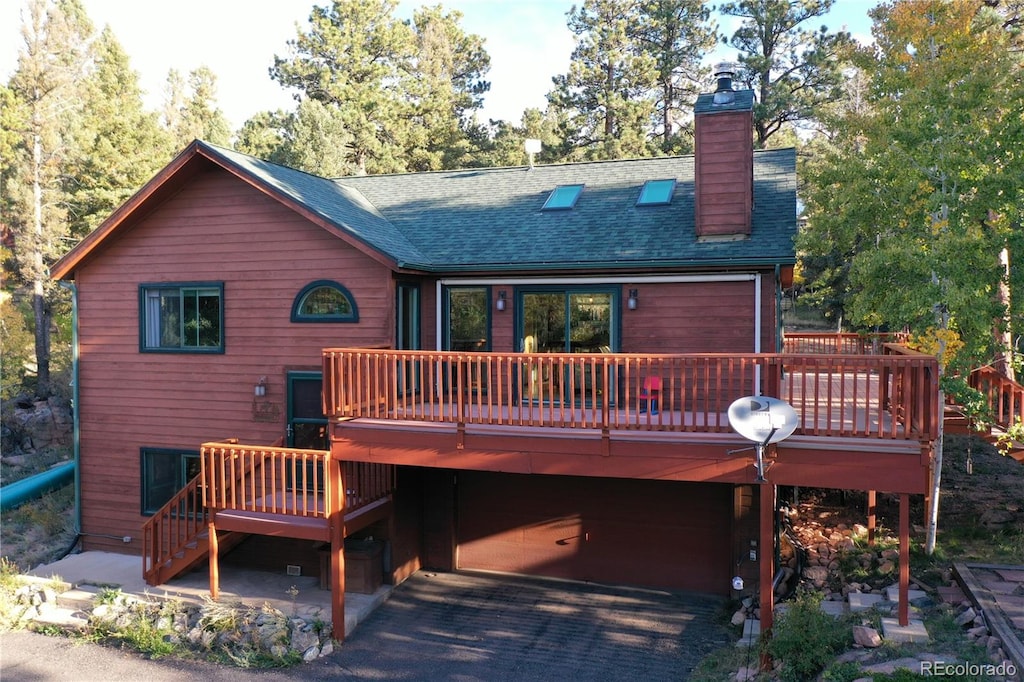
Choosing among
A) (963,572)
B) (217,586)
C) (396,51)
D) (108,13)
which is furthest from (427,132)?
(963,572)

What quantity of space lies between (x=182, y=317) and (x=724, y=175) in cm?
923

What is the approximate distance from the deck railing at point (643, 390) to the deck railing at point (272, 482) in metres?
1.03

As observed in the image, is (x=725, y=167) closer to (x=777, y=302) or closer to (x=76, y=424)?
(x=777, y=302)

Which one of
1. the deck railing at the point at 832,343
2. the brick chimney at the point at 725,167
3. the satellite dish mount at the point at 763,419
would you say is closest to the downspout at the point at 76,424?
the brick chimney at the point at 725,167

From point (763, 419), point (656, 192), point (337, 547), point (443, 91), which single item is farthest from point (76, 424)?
point (443, 91)

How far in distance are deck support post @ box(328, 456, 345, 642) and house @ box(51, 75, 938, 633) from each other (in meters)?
0.03

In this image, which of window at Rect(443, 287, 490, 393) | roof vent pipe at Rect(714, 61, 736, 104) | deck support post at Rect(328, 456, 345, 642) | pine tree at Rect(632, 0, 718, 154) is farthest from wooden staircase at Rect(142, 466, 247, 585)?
pine tree at Rect(632, 0, 718, 154)

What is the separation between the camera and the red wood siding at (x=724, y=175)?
1099 cm

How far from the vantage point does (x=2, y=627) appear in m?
10.2

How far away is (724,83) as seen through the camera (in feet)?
38.5

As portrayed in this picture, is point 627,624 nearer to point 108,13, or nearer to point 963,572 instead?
point 963,572

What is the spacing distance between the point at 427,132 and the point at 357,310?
78.1 feet

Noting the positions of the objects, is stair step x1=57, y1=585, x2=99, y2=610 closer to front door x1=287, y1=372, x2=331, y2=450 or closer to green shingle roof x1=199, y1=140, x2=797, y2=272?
front door x1=287, y1=372, x2=331, y2=450

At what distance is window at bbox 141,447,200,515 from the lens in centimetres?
1230
